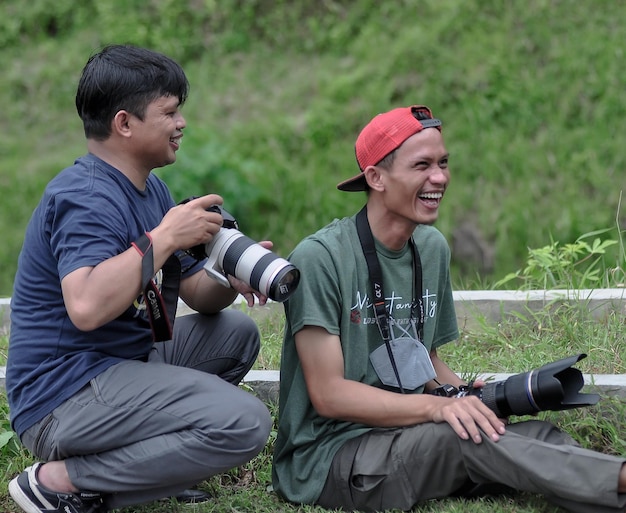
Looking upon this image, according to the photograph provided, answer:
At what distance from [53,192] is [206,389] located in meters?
0.83

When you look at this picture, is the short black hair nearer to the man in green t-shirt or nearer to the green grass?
the man in green t-shirt

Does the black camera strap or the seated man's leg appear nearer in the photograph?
the seated man's leg

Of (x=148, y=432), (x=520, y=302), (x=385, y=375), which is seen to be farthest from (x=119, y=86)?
(x=520, y=302)

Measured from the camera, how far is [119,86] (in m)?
3.41

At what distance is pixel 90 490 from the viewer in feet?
10.8

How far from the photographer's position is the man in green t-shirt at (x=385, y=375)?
327cm

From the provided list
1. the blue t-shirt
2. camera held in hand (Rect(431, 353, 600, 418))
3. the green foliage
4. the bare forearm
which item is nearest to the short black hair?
the blue t-shirt

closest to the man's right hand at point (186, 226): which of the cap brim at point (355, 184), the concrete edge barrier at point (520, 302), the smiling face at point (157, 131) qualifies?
the smiling face at point (157, 131)

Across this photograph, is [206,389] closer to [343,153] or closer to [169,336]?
[169,336]

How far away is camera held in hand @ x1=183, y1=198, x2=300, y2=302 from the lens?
322cm

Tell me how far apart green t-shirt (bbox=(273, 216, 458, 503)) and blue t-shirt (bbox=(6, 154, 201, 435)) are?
53cm

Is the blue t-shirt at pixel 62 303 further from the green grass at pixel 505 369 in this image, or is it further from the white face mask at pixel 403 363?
the white face mask at pixel 403 363

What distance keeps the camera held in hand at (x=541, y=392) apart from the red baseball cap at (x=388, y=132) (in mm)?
902

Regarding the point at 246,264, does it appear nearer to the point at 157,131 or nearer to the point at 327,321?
the point at 327,321
